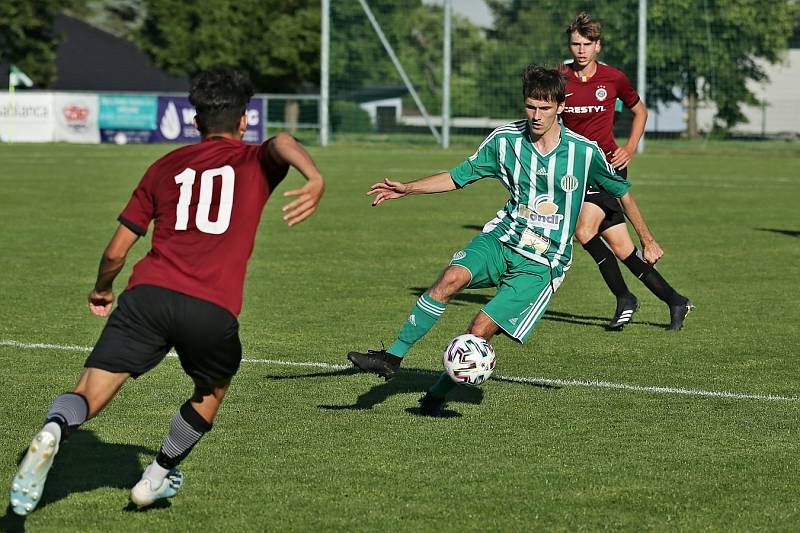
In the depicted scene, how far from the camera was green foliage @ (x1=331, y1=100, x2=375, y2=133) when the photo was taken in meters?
48.3

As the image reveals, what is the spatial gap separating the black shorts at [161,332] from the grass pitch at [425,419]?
0.65 meters

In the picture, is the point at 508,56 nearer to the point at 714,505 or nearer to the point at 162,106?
the point at 162,106

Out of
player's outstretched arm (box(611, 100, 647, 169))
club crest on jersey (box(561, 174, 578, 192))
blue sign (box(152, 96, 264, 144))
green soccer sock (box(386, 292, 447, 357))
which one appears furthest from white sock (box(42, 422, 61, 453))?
blue sign (box(152, 96, 264, 144))

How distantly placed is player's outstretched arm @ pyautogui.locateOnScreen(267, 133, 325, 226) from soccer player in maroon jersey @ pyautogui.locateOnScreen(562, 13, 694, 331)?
573 cm

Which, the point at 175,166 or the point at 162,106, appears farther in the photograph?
the point at 162,106

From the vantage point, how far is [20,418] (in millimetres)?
7012

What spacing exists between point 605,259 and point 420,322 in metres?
3.88

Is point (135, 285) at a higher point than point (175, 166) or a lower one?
lower

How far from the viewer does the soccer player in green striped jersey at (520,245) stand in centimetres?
720

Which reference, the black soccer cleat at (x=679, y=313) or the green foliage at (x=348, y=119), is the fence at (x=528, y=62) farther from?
the black soccer cleat at (x=679, y=313)

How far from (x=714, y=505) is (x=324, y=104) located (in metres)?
41.6

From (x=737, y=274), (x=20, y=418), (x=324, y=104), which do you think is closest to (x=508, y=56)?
(x=324, y=104)

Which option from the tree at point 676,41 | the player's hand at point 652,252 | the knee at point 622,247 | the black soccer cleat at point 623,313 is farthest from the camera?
the tree at point 676,41

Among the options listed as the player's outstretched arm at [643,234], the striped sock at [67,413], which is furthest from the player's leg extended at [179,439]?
the player's outstretched arm at [643,234]
